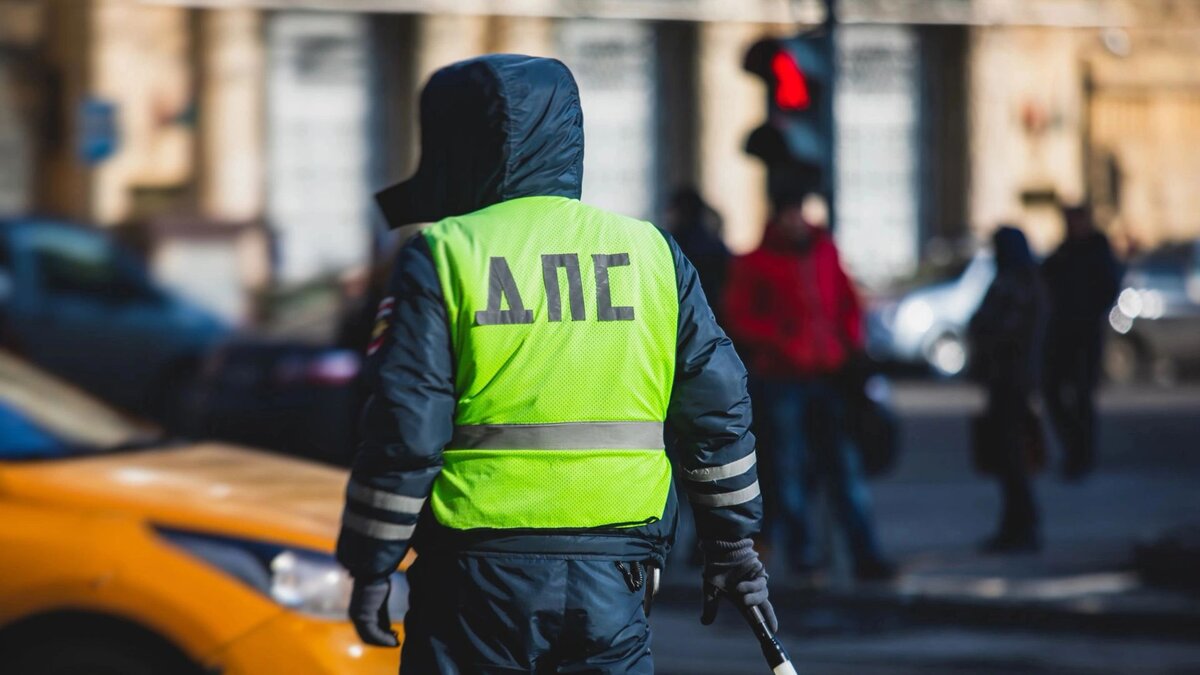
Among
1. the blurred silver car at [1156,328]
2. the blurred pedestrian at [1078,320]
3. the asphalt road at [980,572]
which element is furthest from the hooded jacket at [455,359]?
the blurred silver car at [1156,328]

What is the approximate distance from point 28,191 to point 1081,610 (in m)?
23.3

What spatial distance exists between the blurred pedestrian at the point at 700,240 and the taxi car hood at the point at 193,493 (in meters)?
4.14

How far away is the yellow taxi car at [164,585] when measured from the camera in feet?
15.9

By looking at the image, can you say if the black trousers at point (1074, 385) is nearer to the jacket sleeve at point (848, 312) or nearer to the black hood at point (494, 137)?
the jacket sleeve at point (848, 312)

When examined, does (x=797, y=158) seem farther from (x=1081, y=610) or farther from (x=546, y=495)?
(x=546, y=495)

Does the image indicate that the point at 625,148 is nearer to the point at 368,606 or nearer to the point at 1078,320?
the point at 1078,320

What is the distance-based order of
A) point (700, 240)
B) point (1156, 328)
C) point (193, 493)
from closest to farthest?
point (193, 493), point (700, 240), point (1156, 328)

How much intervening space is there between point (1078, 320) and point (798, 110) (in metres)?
3.35

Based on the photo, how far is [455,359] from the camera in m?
3.58

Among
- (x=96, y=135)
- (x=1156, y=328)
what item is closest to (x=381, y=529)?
(x=96, y=135)

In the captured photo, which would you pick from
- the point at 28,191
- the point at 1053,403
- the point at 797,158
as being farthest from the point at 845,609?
the point at 28,191

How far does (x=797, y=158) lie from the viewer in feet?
30.2

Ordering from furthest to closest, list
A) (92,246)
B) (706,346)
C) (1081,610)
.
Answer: (92,246)
(1081,610)
(706,346)

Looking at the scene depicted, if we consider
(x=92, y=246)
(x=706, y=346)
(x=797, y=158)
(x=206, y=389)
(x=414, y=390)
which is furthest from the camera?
(x=92, y=246)
